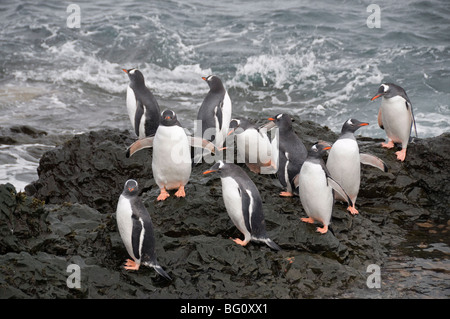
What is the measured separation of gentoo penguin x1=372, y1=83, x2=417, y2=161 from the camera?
8.89 m

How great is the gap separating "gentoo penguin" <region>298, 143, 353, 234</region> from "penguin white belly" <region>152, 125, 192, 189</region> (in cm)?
159

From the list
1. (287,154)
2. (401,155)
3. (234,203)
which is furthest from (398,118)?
(234,203)

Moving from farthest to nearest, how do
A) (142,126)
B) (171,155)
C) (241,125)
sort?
(142,126)
(241,125)
(171,155)

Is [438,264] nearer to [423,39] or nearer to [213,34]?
[423,39]

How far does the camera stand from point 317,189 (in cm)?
687

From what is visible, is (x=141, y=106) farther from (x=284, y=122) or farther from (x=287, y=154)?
(x=287, y=154)

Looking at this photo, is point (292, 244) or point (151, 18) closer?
point (292, 244)

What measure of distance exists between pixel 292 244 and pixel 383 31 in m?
17.1

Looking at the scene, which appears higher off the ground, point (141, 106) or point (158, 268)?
point (141, 106)

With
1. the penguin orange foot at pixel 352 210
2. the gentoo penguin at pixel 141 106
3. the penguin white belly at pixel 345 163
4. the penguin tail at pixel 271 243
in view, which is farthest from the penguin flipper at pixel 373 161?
the gentoo penguin at pixel 141 106

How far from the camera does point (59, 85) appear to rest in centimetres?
1836

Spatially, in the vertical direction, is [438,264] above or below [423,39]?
below

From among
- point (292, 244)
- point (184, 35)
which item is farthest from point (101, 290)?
point (184, 35)

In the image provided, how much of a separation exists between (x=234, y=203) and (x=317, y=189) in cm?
111
